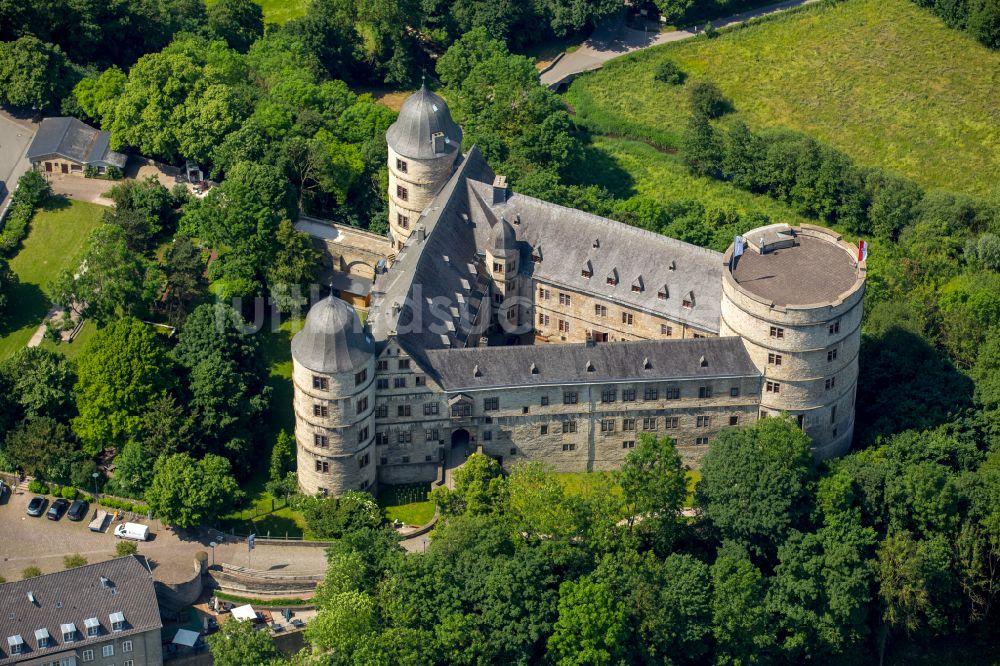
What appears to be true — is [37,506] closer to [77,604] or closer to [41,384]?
[41,384]

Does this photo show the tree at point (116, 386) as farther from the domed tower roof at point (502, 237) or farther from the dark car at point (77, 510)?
the domed tower roof at point (502, 237)

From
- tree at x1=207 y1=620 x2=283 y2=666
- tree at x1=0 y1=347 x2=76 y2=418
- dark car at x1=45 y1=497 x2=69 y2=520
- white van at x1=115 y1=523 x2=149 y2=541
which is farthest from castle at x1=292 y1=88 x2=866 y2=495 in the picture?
tree at x1=0 y1=347 x2=76 y2=418

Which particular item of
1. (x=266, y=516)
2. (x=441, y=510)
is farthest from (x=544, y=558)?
(x=266, y=516)

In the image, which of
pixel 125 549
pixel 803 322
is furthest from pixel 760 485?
pixel 125 549

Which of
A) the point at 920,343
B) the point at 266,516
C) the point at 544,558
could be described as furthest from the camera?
the point at 920,343

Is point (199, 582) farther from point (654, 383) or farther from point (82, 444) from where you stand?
point (654, 383)

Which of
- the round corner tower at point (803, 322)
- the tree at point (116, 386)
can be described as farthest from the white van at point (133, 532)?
the round corner tower at point (803, 322)
